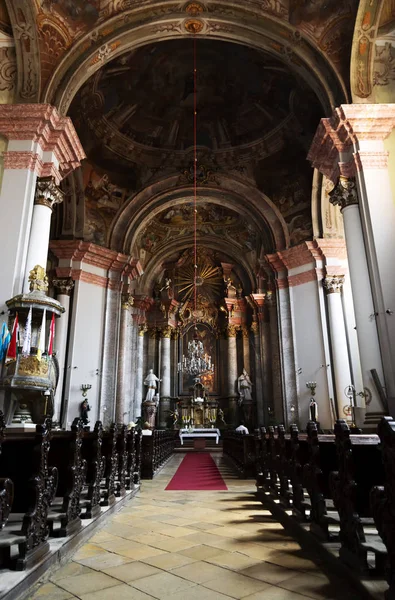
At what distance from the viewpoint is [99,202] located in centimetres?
1405

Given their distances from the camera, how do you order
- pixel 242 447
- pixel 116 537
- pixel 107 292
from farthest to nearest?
pixel 107 292, pixel 242 447, pixel 116 537

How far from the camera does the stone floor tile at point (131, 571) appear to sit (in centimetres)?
232

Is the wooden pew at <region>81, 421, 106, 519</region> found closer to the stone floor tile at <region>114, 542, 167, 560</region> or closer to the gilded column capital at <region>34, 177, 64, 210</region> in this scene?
the stone floor tile at <region>114, 542, 167, 560</region>

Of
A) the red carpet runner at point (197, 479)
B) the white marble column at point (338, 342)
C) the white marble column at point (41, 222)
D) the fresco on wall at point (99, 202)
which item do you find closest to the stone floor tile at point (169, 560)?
the red carpet runner at point (197, 479)

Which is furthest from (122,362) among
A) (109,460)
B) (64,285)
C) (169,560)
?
(169,560)

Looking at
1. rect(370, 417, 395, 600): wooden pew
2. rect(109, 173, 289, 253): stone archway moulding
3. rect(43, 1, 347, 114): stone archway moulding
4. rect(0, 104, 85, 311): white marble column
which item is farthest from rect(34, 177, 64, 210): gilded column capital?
rect(370, 417, 395, 600): wooden pew

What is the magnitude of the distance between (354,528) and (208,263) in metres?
18.7

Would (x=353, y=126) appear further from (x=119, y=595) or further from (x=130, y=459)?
(x=119, y=595)

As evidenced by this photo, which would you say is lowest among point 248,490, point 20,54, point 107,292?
point 248,490

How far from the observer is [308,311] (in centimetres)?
1253

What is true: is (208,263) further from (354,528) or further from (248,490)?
(354,528)

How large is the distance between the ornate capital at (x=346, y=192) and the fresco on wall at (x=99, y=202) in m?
8.18

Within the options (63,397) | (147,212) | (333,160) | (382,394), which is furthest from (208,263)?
(382,394)

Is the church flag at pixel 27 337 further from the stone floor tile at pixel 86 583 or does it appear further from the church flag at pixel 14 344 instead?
the stone floor tile at pixel 86 583
